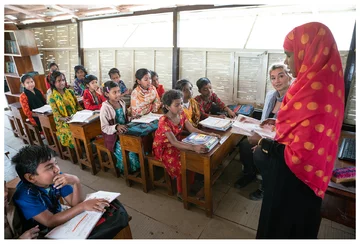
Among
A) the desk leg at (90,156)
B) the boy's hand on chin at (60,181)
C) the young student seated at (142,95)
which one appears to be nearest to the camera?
the boy's hand on chin at (60,181)

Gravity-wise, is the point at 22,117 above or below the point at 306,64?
below

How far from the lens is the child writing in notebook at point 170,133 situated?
218cm

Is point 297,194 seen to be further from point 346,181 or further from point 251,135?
point 251,135

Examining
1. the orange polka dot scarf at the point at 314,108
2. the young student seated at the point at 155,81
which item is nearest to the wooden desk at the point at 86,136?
→ the young student seated at the point at 155,81

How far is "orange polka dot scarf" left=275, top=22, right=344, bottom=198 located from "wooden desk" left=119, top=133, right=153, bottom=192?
5.08 ft

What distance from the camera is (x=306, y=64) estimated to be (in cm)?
124

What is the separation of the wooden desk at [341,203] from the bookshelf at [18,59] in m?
6.04

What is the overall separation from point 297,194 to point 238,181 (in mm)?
1441

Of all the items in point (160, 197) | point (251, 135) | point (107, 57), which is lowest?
point (160, 197)

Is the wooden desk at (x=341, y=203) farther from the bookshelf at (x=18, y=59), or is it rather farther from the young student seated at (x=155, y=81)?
the bookshelf at (x=18, y=59)

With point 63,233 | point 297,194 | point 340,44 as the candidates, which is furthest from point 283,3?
point 63,233

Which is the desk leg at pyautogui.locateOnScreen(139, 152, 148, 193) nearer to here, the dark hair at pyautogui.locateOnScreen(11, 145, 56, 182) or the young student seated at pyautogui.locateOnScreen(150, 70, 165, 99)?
the dark hair at pyautogui.locateOnScreen(11, 145, 56, 182)

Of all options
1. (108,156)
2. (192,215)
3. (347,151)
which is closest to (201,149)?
(192,215)

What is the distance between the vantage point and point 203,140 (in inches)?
81.0
